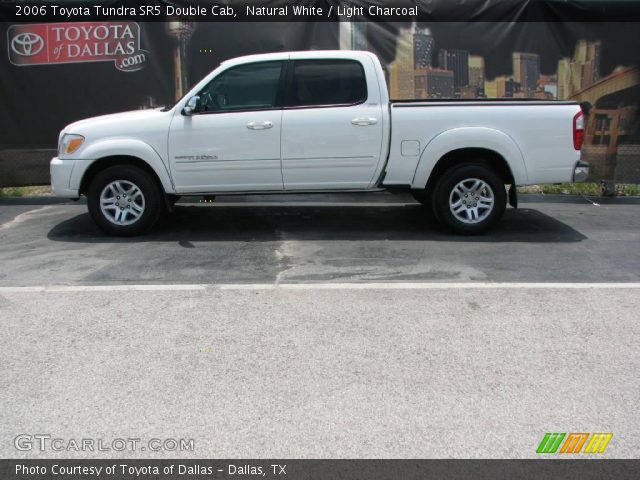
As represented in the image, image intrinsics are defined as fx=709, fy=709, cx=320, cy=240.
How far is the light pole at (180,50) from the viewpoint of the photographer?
1063 centimetres

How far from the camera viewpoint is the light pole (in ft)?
34.9

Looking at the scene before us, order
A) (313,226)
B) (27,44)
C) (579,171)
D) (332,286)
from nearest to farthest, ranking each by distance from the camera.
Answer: (332,286)
(579,171)
(313,226)
(27,44)

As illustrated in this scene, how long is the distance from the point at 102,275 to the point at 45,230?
95.9 inches

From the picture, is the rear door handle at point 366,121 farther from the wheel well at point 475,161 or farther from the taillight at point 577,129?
the taillight at point 577,129

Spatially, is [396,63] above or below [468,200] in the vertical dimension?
above

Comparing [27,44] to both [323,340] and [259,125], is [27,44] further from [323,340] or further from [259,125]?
[323,340]

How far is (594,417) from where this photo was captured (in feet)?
12.4

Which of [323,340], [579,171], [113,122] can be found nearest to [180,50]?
[113,122]

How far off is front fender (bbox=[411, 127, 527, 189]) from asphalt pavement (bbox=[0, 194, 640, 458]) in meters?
0.84

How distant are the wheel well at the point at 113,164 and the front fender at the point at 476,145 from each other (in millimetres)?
3053

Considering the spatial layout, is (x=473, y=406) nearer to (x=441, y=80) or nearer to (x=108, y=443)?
(x=108, y=443)

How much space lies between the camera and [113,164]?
26.6ft

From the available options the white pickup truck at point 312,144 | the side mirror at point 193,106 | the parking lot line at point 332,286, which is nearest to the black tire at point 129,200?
the white pickup truck at point 312,144

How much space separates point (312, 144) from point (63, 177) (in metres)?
2.84
